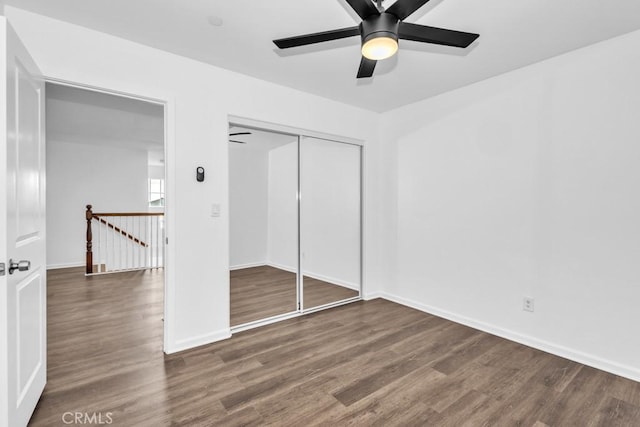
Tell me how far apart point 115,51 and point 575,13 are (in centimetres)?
323

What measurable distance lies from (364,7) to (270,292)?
10.3 ft

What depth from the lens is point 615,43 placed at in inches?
91.0

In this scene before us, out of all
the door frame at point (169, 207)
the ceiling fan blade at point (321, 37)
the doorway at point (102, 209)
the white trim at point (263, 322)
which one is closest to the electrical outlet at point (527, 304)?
the white trim at point (263, 322)

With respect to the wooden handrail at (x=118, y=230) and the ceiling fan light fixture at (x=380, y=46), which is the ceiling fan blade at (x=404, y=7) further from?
the wooden handrail at (x=118, y=230)

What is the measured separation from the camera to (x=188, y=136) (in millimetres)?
2654

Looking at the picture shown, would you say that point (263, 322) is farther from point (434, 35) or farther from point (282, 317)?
point (434, 35)

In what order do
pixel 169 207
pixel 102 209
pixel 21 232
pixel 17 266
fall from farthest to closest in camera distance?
1. pixel 102 209
2. pixel 169 207
3. pixel 21 232
4. pixel 17 266

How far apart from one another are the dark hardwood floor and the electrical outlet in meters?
0.34

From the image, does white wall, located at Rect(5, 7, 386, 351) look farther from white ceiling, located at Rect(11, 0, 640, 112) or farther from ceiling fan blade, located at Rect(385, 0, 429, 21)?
ceiling fan blade, located at Rect(385, 0, 429, 21)

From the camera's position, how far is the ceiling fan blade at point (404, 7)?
1465mm

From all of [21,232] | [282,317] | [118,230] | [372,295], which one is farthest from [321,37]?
[118,230]

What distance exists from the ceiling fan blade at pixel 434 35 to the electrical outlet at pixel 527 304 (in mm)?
2258

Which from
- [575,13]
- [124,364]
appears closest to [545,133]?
[575,13]

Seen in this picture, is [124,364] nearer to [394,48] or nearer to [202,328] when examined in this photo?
[202,328]
